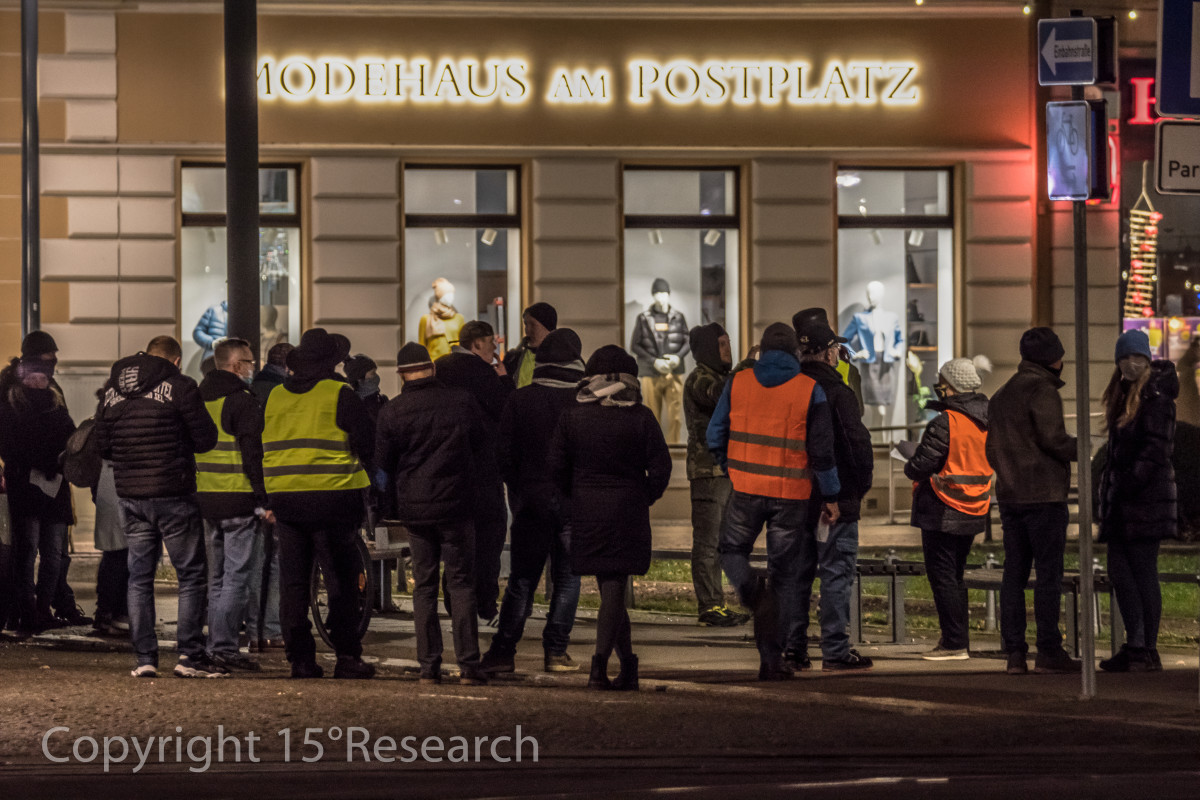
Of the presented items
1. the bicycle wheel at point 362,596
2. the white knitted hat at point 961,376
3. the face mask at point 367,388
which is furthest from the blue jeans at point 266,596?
the white knitted hat at point 961,376

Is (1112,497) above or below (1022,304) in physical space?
below

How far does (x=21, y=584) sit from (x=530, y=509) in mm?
4086

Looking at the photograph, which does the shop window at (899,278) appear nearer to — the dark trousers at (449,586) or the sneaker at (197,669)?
the dark trousers at (449,586)

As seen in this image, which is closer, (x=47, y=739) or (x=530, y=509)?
(x=47, y=739)

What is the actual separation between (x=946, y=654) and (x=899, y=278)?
10.5 meters

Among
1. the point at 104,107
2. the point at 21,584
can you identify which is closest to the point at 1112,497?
the point at 21,584

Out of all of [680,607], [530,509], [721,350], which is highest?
[721,350]

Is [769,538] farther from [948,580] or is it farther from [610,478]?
[948,580]

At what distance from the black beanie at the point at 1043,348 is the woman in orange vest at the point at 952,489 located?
1.96ft

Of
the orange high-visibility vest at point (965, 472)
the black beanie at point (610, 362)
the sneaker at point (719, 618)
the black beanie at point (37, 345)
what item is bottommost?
the sneaker at point (719, 618)

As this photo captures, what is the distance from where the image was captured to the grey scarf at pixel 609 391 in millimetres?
9500

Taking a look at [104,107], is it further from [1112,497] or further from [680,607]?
[1112,497]

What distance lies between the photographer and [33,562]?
40.0 feet

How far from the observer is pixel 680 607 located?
1345cm
